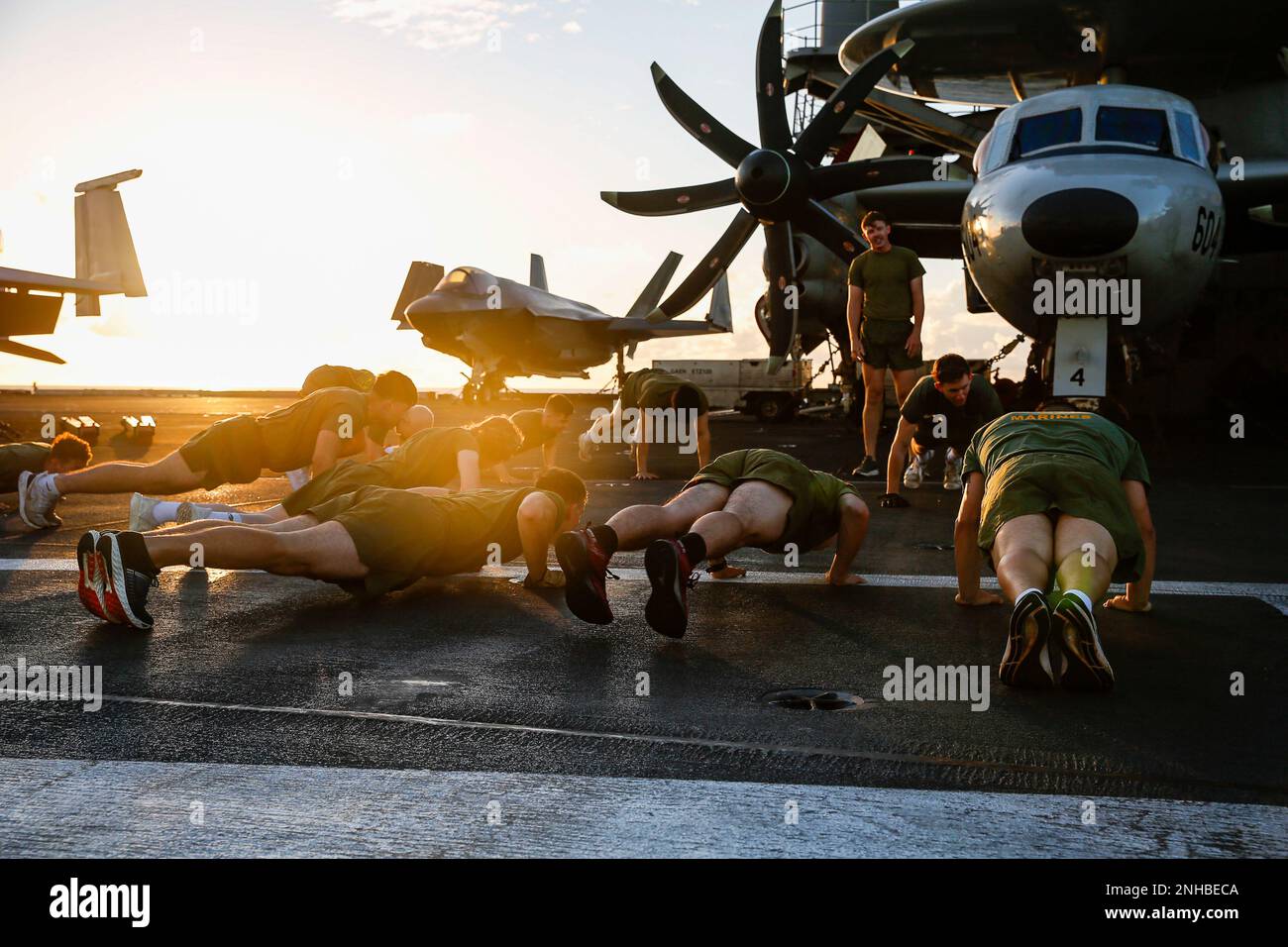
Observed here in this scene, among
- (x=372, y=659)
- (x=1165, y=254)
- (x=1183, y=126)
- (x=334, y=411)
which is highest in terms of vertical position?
(x=1183, y=126)

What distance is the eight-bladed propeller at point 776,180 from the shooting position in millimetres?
17734

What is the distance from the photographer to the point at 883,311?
12570mm

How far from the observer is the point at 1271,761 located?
354 cm

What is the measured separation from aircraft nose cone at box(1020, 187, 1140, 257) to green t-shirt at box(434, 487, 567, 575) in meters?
8.12

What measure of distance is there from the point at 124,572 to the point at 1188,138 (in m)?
13.5

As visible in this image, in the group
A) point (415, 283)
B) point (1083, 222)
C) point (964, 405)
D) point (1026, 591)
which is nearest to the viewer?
point (1026, 591)

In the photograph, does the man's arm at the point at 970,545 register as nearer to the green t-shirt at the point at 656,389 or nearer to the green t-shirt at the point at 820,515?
the green t-shirt at the point at 820,515

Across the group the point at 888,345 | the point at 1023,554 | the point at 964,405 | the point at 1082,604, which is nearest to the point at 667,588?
the point at 1023,554

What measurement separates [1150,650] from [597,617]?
277 cm

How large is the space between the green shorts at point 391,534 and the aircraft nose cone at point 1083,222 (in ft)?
28.9

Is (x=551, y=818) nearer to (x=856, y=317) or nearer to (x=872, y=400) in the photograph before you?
(x=872, y=400)
